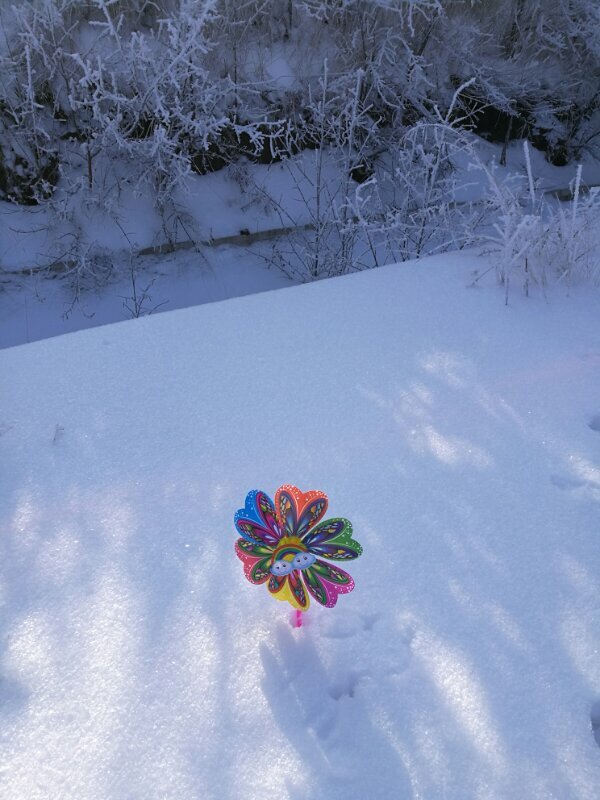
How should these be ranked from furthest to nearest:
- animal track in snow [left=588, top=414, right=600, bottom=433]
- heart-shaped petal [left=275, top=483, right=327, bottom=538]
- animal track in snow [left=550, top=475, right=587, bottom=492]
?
1. animal track in snow [left=588, top=414, right=600, bottom=433]
2. animal track in snow [left=550, top=475, right=587, bottom=492]
3. heart-shaped petal [left=275, top=483, right=327, bottom=538]

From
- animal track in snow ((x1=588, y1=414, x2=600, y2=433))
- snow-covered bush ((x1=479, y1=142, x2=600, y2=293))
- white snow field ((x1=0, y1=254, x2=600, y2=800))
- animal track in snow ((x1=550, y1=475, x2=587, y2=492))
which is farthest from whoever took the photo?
snow-covered bush ((x1=479, y1=142, x2=600, y2=293))

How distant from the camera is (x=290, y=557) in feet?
3.36

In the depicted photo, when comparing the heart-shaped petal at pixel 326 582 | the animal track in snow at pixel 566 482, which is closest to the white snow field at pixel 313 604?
the animal track in snow at pixel 566 482

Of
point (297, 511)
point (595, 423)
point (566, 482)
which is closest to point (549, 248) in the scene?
point (595, 423)

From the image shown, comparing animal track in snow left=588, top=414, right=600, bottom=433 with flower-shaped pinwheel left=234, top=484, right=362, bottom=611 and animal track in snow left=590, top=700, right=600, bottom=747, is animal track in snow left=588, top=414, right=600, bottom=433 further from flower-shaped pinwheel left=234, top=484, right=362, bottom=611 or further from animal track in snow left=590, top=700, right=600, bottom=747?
flower-shaped pinwheel left=234, top=484, right=362, bottom=611

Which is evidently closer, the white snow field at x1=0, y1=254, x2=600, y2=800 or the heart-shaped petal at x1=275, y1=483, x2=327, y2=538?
the white snow field at x1=0, y1=254, x2=600, y2=800

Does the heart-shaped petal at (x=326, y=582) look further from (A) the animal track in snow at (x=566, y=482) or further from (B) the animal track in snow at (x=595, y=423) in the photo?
(B) the animal track in snow at (x=595, y=423)

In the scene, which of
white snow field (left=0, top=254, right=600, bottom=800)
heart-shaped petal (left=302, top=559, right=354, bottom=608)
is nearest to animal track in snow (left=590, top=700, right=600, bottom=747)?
white snow field (left=0, top=254, right=600, bottom=800)

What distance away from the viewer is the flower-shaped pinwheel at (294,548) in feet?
3.34

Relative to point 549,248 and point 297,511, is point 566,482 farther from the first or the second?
point 549,248

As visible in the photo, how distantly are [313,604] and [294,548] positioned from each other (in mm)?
192

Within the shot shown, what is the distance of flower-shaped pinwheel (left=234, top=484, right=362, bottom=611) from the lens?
1017 mm

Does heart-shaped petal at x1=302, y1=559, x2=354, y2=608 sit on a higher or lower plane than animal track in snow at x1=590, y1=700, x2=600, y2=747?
higher

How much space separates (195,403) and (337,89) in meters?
4.05
